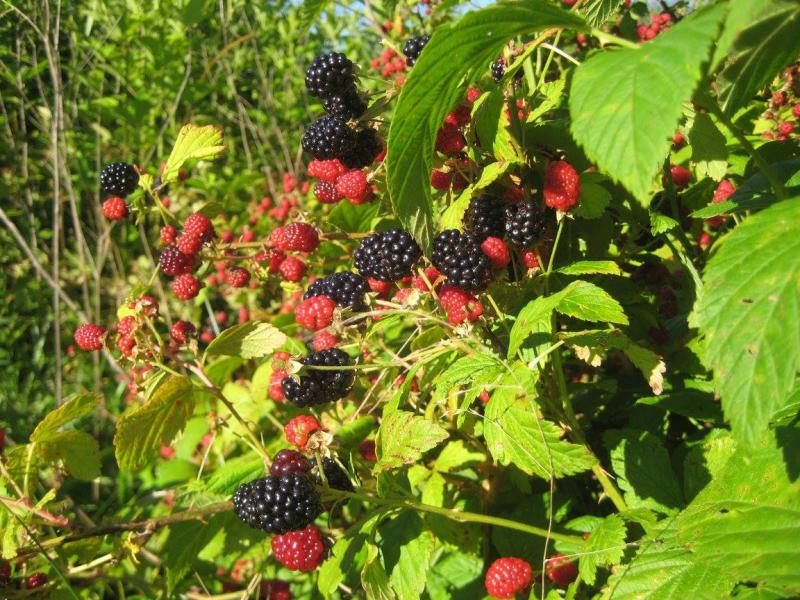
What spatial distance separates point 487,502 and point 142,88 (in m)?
3.65

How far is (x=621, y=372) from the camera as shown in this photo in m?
2.15

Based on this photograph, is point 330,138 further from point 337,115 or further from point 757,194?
point 757,194

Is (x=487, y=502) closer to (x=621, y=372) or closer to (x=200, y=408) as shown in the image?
(x=621, y=372)

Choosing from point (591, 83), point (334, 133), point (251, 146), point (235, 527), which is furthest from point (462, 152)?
point (251, 146)

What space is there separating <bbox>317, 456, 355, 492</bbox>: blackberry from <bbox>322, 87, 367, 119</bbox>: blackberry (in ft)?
2.61

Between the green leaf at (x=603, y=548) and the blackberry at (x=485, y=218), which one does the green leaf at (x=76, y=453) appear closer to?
the blackberry at (x=485, y=218)

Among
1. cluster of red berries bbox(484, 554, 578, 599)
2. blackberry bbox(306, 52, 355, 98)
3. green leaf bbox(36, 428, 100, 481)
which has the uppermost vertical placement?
blackberry bbox(306, 52, 355, 98)

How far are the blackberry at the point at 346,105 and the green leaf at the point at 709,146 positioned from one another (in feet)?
2.40

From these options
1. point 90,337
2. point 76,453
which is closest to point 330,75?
point 90,337

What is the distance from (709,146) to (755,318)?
2.13 ft

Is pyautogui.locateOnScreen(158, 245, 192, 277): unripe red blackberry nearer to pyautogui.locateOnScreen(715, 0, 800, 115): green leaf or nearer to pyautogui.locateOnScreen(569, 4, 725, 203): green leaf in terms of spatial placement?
pyautogui.locateOnScreen(569, 4, 725, 203): green leaf

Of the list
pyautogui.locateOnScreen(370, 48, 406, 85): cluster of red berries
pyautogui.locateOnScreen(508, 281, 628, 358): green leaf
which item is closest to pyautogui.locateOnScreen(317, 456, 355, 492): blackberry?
pyautogui.locateOnScreen(508, 281, 628, 358): green leaf

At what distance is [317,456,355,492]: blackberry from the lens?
154cm

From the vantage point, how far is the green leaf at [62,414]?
5.89 feet
